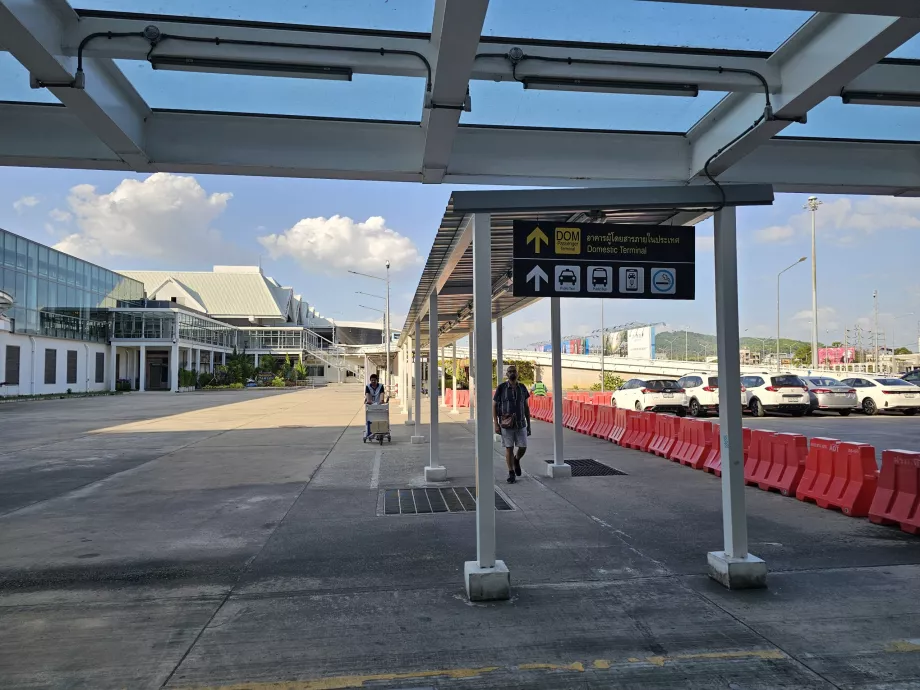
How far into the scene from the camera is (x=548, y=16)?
5.61m

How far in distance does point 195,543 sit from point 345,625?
10.2 ft

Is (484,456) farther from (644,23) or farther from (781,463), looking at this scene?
(781,463)

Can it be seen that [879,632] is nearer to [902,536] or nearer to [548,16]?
[902,536]

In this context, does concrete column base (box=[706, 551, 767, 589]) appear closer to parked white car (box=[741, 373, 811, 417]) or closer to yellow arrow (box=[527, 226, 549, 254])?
yellow arrow (box=[527, 226, 549, 254])

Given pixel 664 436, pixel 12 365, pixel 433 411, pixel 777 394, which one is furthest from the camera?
pixel 12 365

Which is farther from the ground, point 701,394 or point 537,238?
point 537,238

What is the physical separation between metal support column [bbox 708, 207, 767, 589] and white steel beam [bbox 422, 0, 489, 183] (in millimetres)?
2636

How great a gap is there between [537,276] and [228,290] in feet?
337

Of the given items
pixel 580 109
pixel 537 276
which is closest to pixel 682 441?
pixel 580 109

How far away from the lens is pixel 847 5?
14.2 ft

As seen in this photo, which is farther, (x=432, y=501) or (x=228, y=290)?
(x=228, y=290)

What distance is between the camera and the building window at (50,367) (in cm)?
4738

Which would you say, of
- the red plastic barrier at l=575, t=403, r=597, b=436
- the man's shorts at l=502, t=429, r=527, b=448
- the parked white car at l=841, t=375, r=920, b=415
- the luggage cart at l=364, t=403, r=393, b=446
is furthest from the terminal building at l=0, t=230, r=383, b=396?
the parked white car at l=841, t=375, r=920, b=415

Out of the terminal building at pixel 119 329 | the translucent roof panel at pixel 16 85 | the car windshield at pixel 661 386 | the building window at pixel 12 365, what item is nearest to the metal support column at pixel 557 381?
the translucent roof panel at pixel 16 85
